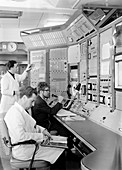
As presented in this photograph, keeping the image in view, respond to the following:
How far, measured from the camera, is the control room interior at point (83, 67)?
2428mm

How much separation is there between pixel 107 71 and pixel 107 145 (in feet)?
4.19

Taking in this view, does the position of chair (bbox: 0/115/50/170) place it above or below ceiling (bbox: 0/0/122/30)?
below

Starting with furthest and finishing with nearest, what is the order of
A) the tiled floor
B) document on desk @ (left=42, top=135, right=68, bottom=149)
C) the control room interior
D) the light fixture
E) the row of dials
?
the row of dials
the light fixture
the tiled floor
document on desk @ (left=42, top=135, right=68, bottom=149)
the control room interior

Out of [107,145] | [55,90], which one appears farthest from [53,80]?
[107,145]

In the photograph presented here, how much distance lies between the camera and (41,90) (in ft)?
12.9

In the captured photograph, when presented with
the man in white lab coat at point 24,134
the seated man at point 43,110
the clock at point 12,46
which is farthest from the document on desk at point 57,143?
the clock at point 12,46

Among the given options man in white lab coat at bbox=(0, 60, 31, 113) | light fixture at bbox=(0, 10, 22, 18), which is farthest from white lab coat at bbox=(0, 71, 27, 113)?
light fixture at bbox=(0, 10, 22, 18)

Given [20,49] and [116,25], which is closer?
[116,25]

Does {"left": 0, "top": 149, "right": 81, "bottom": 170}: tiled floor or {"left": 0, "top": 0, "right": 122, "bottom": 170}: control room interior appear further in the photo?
{"left": 0, "top": 149, "right": 81, "bottom": 170}: tiled floor

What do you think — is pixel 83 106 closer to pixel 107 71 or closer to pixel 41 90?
pixel 41 90

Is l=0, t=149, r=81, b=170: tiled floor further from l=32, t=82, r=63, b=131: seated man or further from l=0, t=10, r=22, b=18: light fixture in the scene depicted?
l=0, t=10, r=22, b=18: light fixture

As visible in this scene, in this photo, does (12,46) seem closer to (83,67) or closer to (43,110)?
(83,67)

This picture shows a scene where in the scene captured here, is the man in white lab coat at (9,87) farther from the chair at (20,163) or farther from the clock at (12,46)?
the clock at (12,46)

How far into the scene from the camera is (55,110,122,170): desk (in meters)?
1.48
